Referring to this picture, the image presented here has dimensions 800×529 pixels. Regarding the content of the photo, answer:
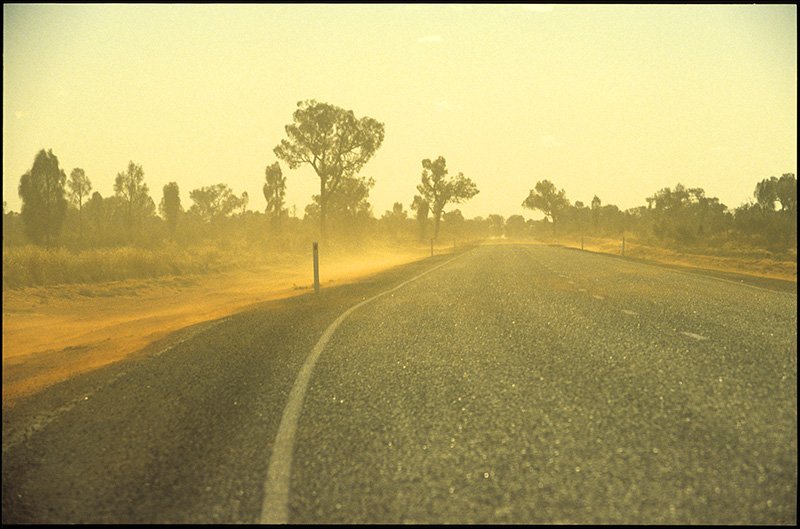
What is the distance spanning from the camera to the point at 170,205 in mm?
59406

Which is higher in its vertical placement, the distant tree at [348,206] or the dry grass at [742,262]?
the distant tree at [348,206]

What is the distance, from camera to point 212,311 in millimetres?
11719

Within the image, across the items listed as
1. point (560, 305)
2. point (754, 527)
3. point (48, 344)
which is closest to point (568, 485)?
point (754, 527)

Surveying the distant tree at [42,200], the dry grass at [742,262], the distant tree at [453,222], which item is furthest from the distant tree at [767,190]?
the distant tree at [42,200]

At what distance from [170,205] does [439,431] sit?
62.3m

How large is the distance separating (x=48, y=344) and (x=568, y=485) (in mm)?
8908

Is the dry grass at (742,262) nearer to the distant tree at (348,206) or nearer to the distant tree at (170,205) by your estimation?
the distant tree at (348,206)

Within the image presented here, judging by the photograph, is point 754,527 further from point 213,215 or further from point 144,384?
point 213,215

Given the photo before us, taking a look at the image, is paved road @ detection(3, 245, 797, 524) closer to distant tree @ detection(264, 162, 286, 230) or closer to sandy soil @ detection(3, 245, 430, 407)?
sandy soil @ detection(3, 245, 430, 407)

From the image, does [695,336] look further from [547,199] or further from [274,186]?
[547,199]

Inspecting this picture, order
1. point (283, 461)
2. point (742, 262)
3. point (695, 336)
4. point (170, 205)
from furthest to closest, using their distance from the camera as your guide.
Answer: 1. point (170, 205)
2. point (742, 262)
3. point (695, 336)
4. point (283, 461)

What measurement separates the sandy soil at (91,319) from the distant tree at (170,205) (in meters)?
43.7

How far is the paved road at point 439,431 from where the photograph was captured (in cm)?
261

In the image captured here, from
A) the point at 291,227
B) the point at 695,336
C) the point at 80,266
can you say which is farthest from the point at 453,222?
the point at 695,336
